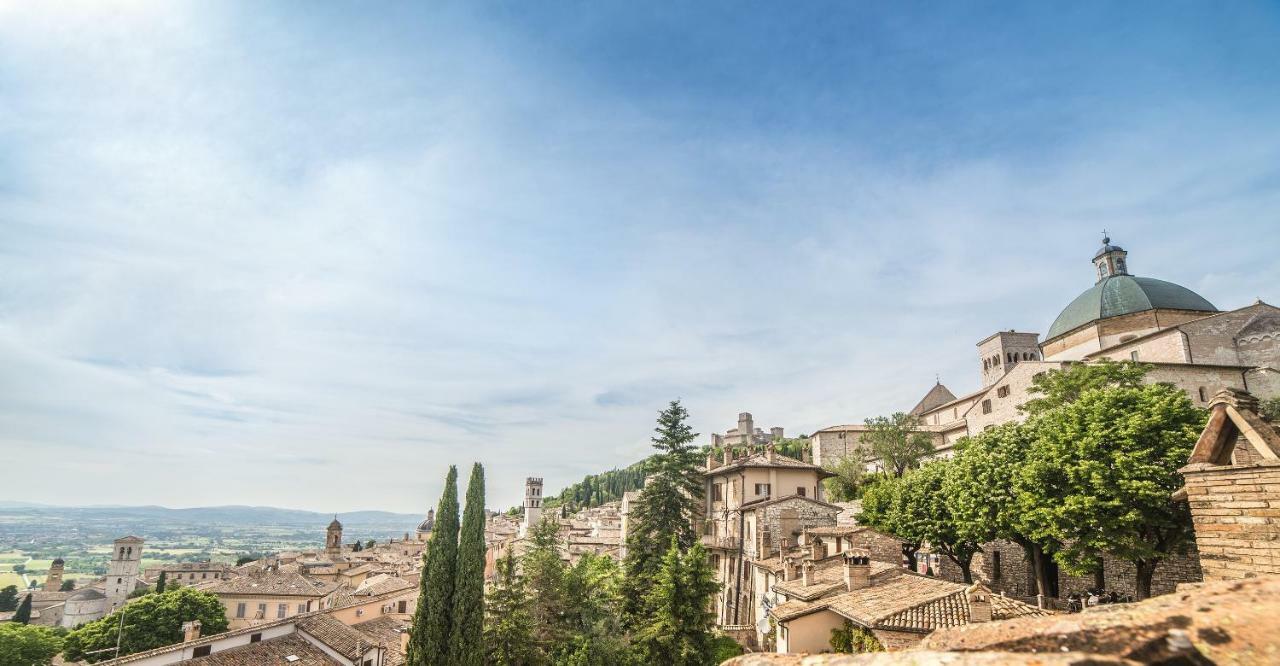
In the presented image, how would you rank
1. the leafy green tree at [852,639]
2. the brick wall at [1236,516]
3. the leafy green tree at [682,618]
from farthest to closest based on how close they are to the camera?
the leafy green tree at [682,618]
the leafy green tree at [852,639]
the brick wall at [1236,516]

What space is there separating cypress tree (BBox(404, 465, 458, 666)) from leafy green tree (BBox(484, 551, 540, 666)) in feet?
6.82

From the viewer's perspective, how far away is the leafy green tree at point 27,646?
4659 centimetres

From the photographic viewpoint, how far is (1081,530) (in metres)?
23.3

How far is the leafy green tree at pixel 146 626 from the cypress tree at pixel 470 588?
3279 centimetres

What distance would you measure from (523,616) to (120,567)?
9578cm

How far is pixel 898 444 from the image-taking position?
56312 millimetres

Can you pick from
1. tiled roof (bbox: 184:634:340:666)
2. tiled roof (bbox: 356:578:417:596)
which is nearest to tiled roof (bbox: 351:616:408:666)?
tiled roof (bbox: 184:634:340:666)

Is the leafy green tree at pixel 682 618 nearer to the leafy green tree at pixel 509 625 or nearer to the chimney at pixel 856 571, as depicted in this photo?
the leafy green tree at pixel 509 625

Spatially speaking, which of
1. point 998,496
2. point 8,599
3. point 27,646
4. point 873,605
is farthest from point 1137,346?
point 8,599

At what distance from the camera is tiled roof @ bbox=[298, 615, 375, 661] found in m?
31.1

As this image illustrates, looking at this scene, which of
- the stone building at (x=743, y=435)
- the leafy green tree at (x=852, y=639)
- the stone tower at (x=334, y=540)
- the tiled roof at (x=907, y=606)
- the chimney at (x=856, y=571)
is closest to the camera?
the tiled roof at (x=907, y=606)

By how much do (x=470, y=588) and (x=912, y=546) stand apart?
25.0m

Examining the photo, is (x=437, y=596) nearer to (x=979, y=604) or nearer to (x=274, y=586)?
(x=979, y=604)

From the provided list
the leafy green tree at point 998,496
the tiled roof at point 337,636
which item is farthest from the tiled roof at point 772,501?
the tiled roof at point 337,636
